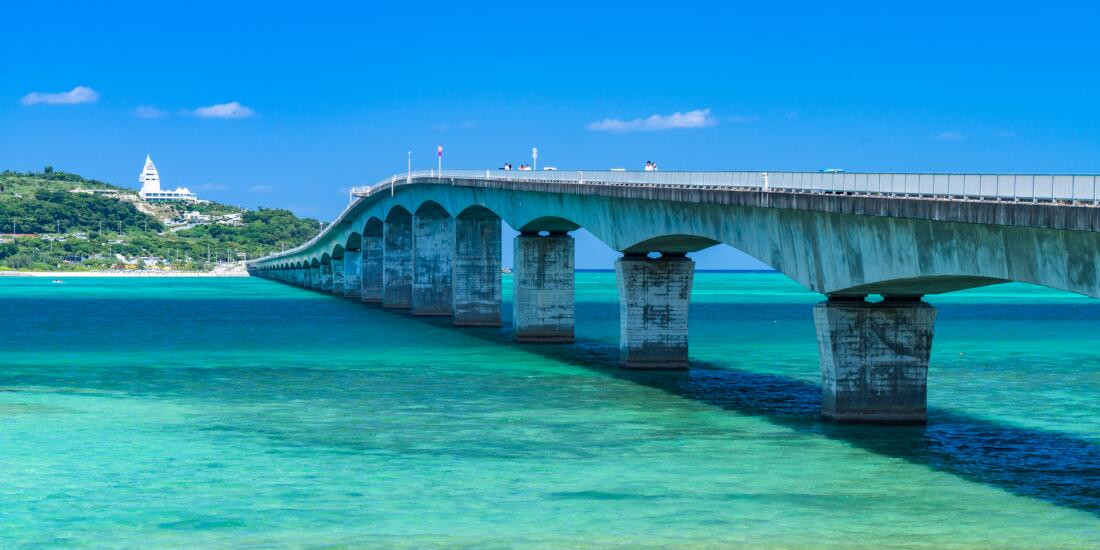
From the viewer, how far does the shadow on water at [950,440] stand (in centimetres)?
3375

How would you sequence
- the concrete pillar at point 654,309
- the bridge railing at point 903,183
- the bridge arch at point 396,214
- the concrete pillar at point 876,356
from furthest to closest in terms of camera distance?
1. the bridge arch at point 396,214
2. the concrete pillar at point 654,309
3. the concrete pillar at point 876,356
4. the bridge railing at point 903,183

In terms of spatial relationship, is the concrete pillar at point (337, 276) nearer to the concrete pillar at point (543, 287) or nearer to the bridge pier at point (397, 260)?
the bridge pier at point (397, 260)

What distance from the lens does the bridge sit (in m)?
32.1

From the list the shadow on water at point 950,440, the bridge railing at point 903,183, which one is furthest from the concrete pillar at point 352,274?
the shadow on water at point 950,440

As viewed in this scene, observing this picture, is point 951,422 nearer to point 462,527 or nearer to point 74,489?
point 462,527

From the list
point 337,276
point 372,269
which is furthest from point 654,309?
point 337,276

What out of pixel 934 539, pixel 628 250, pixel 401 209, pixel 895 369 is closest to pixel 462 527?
pixel 934 539

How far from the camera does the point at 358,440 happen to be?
3956cm

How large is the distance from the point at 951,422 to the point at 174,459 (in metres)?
23.0

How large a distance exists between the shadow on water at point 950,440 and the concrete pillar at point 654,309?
278cm

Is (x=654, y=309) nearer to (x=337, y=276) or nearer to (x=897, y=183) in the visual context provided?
(x=897, y=183)

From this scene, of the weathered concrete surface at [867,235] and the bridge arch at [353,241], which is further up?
the bridge arch at [353,241]

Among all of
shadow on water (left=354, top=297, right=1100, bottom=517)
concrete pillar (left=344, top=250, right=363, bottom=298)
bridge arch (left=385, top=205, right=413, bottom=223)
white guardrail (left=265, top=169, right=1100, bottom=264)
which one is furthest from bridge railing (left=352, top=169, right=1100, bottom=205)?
concrete pillar (left=344, top=250, right=363, bottom=298)

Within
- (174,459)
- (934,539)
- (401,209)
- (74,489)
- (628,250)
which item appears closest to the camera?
(934,539)
